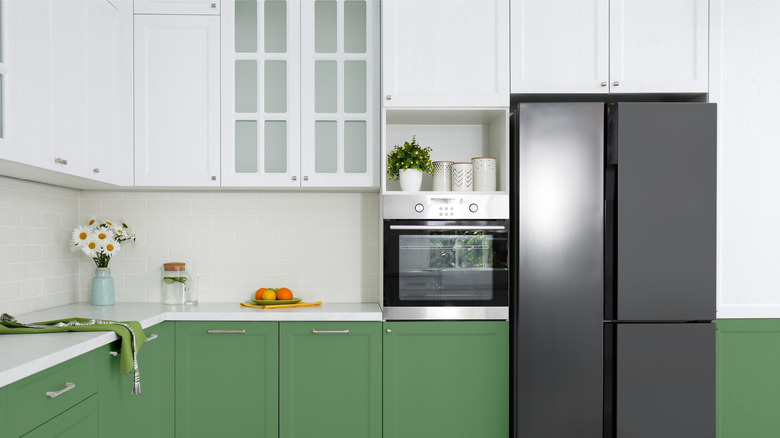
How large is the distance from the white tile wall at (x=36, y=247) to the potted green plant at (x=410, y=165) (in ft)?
5.75

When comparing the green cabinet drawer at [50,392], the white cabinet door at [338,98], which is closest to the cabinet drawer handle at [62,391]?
the green cabinet drawer at [50,392]

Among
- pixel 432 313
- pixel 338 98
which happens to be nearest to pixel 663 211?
pixel 432 313

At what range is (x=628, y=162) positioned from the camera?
2.49 metres

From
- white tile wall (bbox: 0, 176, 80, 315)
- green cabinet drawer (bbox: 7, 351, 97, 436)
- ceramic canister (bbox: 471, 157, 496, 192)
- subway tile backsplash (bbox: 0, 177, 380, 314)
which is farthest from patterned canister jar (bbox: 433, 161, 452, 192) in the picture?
white tile wall (bbox: 0, 176, 80, 315)

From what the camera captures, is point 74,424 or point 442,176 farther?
point 442,176

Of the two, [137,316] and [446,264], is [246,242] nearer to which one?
[137,316]

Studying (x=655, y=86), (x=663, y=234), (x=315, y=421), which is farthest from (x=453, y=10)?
(x=315, y=421)

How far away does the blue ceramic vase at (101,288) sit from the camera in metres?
2.85

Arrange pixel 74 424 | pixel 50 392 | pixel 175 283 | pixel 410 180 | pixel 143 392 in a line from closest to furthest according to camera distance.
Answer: pixel 50 392
pixel 74 424
pixel 143 392
pixel 410 180
pixel 175 283

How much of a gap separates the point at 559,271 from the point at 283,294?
4.62 ft

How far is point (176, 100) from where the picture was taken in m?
2.76

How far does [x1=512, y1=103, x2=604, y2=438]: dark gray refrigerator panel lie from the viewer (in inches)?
98.3

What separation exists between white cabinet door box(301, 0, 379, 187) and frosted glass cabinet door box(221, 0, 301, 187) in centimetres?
6

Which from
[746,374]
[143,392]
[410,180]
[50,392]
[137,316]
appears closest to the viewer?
[50,392]
